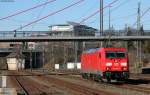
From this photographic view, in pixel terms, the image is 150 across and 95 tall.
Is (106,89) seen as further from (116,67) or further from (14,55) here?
(14,55)

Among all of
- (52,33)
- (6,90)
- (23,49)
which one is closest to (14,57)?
(23,49)

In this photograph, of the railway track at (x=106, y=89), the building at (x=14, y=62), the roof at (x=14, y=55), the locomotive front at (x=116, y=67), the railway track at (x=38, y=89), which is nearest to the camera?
the railway track at (x=106, y=89)

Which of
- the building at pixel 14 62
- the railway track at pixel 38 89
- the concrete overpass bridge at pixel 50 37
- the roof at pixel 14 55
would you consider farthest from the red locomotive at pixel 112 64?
the building at pixel 14 62

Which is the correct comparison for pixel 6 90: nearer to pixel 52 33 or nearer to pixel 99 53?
pixel 99 53

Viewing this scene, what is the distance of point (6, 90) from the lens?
26.1m

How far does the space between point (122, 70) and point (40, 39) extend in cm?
3300

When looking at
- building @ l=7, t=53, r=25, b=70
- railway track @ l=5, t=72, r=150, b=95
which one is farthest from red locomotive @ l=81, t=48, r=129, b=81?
building @ l=7, t=53, r=25, b=70

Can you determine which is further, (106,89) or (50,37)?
(50,37)

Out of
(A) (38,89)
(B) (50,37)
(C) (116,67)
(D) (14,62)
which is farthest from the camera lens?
(D) (14,62)

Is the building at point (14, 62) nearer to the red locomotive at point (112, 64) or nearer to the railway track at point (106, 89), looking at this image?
the red locomotive at point (112, 64)

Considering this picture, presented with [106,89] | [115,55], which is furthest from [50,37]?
[106,89]

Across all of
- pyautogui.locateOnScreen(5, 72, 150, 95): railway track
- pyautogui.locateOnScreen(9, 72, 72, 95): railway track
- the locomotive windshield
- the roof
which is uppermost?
the roof

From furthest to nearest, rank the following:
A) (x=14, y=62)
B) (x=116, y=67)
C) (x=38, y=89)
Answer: (x=14, y=62)
(x=116, y=67)
(x=38, y=89)

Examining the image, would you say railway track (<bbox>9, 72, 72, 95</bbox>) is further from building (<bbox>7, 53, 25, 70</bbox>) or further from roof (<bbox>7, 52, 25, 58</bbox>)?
building (<bbox>7, 53, 25, 70</bbox>)
